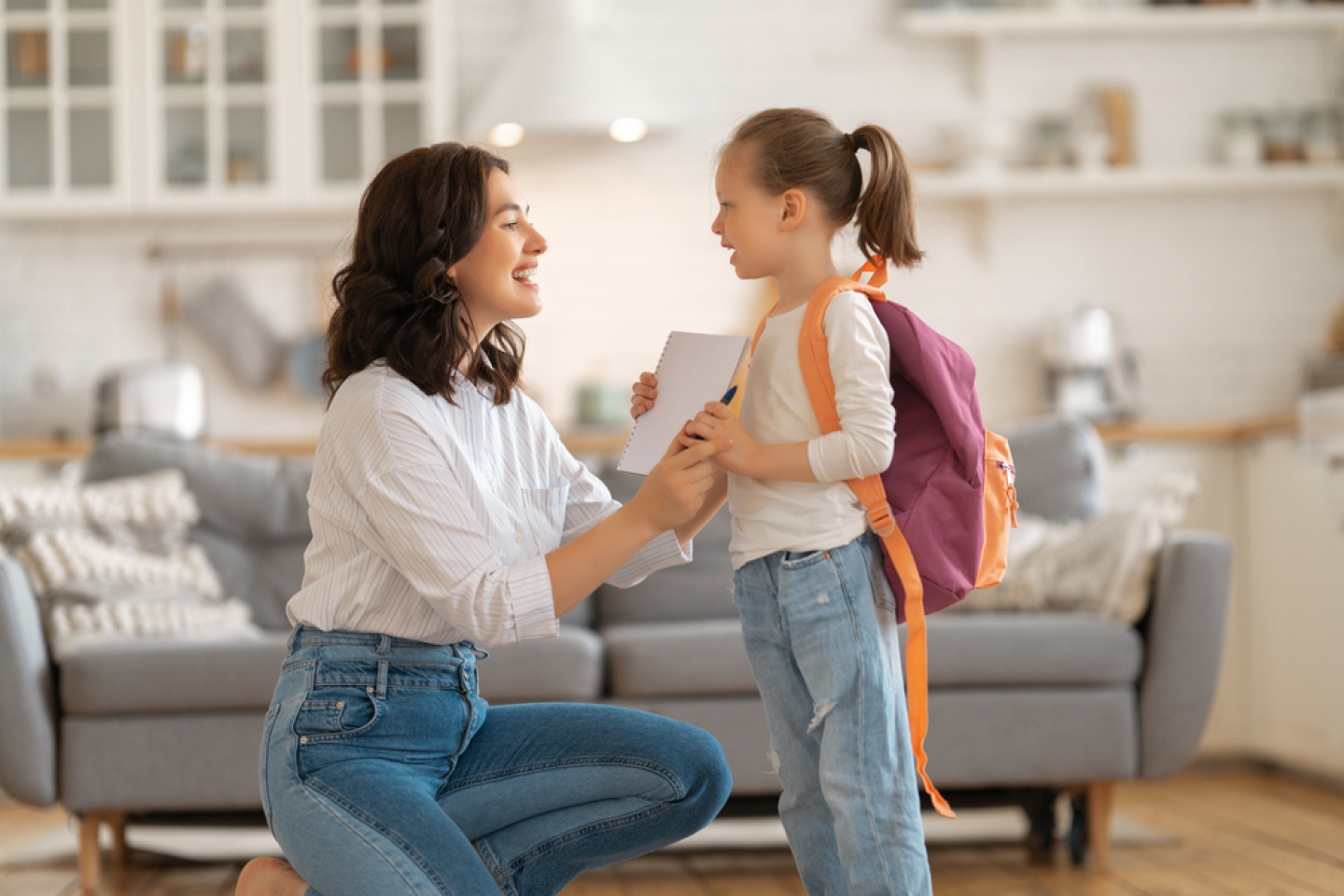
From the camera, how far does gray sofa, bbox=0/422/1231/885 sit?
240 centimetres

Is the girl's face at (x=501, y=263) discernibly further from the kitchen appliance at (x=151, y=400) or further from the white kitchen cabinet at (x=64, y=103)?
the white kitchen cabinet at (x=64, y=103)

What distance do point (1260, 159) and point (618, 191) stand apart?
81.4 inches

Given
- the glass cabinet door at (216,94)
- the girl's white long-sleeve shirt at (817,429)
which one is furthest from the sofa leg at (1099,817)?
the glass cabinet door at (216,94)

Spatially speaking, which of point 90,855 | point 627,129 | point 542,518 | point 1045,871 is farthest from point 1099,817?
point 627,129

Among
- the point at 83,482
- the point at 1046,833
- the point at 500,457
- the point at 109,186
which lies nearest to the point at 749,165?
the point at 500,457

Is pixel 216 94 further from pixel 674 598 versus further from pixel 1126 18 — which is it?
pixel 1126 18

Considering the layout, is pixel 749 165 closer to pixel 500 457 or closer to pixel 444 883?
pixel 500 457

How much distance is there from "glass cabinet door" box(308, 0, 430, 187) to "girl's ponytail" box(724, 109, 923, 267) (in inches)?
106

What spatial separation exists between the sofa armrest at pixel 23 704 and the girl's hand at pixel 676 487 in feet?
4.93

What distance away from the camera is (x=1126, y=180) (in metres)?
4.03

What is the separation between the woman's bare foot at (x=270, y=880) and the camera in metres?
1.35

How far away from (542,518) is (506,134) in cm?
271

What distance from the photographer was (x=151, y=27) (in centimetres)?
396

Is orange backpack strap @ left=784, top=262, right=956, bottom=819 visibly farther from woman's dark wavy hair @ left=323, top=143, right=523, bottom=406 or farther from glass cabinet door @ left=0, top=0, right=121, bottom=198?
glass cabinet door @ left=0, top=0, right=121, bottom=198
